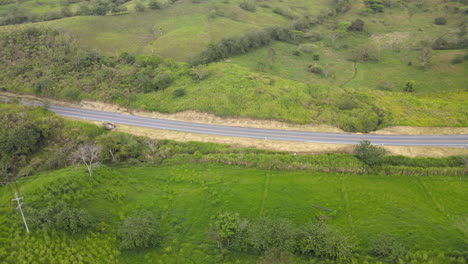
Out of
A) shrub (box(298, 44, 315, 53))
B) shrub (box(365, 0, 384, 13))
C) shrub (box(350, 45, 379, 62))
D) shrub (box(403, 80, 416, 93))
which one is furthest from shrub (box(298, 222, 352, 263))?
shrub (box(365, 0, 384, 13))

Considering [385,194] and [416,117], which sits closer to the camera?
[385,194]

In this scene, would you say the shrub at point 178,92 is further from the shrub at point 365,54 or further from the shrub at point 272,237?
the shrub at point 365,54

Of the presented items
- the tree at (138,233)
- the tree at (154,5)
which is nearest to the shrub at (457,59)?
the tree at (138,233)

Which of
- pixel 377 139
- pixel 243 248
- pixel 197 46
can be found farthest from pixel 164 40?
pixel 243 248

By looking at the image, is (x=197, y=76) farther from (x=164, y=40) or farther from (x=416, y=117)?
(x=416, y=117)

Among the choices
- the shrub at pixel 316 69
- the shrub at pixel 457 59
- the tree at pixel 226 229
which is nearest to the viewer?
the tree at pixel 226 229

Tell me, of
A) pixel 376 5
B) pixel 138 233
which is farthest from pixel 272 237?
pixel 376 5

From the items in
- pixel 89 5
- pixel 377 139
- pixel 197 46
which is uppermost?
pixel 89 5

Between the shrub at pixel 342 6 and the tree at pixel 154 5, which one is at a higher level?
the tree at pixel 154 5

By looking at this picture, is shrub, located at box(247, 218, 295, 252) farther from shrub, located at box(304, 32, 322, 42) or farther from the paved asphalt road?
shrub, located at box(304, 32, 322, 42)
